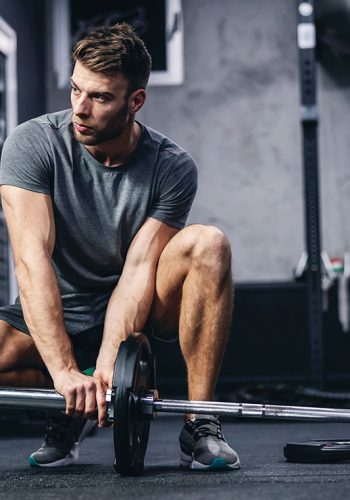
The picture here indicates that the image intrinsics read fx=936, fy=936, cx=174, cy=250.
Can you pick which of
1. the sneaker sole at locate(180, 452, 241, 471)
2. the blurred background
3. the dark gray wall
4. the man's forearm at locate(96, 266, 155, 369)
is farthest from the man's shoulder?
the blurred background

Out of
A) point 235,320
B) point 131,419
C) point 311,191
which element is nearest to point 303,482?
point 131,419

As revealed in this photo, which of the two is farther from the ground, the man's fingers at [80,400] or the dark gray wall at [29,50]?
the dark gray wall at [29,50]

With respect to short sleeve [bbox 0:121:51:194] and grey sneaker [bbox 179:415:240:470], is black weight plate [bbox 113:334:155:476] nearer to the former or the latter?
grey sneaker [bbox 179:415:240:470]

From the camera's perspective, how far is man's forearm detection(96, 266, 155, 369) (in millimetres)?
2023

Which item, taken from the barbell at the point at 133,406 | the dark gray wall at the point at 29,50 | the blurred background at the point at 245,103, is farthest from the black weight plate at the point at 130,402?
the blurred background at the point at 245,103

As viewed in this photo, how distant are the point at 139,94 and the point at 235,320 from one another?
2629mm

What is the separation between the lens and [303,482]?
163cm

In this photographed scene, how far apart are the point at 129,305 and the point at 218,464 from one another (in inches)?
15.7

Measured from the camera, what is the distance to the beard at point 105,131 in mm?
1989

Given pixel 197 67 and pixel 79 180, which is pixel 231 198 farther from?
pixel 79 180

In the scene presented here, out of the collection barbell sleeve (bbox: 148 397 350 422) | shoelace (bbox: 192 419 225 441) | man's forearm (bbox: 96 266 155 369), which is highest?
man's forearm (bbox: 96 266 155 369)

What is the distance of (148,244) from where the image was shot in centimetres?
210

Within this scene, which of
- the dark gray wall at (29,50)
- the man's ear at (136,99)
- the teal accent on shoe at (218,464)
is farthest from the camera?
the dark gray wall at (29,50)

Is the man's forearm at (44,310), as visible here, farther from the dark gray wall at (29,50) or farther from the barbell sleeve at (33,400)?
the dark gray wall at (29,50)
